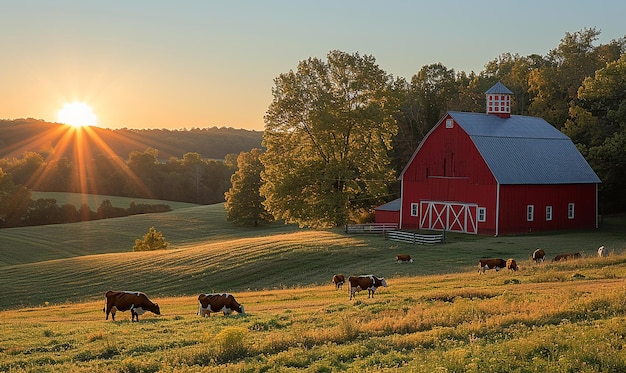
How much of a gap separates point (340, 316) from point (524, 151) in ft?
122

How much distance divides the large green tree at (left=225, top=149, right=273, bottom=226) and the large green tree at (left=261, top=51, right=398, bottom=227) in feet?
82.9

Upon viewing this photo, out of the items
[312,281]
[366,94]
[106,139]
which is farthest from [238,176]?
[106,139]

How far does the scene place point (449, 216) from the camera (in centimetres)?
5103

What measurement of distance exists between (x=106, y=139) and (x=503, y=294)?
555ft

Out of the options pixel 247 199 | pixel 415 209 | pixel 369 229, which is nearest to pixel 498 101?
pixel 415 209

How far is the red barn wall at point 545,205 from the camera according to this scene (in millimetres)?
48562

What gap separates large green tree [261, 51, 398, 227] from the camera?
192 feet

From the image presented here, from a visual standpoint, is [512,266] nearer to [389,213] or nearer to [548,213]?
[548,213]

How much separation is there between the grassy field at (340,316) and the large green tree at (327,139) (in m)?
13.9

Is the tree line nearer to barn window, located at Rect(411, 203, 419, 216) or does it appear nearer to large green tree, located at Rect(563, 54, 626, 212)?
large green tree, located at Rect(563, 54, 626, 212)

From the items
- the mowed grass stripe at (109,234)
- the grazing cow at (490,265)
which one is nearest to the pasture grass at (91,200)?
the mowed grass stripe at (109,234)

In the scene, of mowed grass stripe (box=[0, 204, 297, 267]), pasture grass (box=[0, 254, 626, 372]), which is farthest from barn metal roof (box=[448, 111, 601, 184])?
pasture grass (box=[0, 254, 626, 372])

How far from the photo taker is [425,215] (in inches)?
2078

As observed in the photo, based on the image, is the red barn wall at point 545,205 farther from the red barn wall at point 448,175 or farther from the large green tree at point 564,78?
the large green tree at point 564,78
